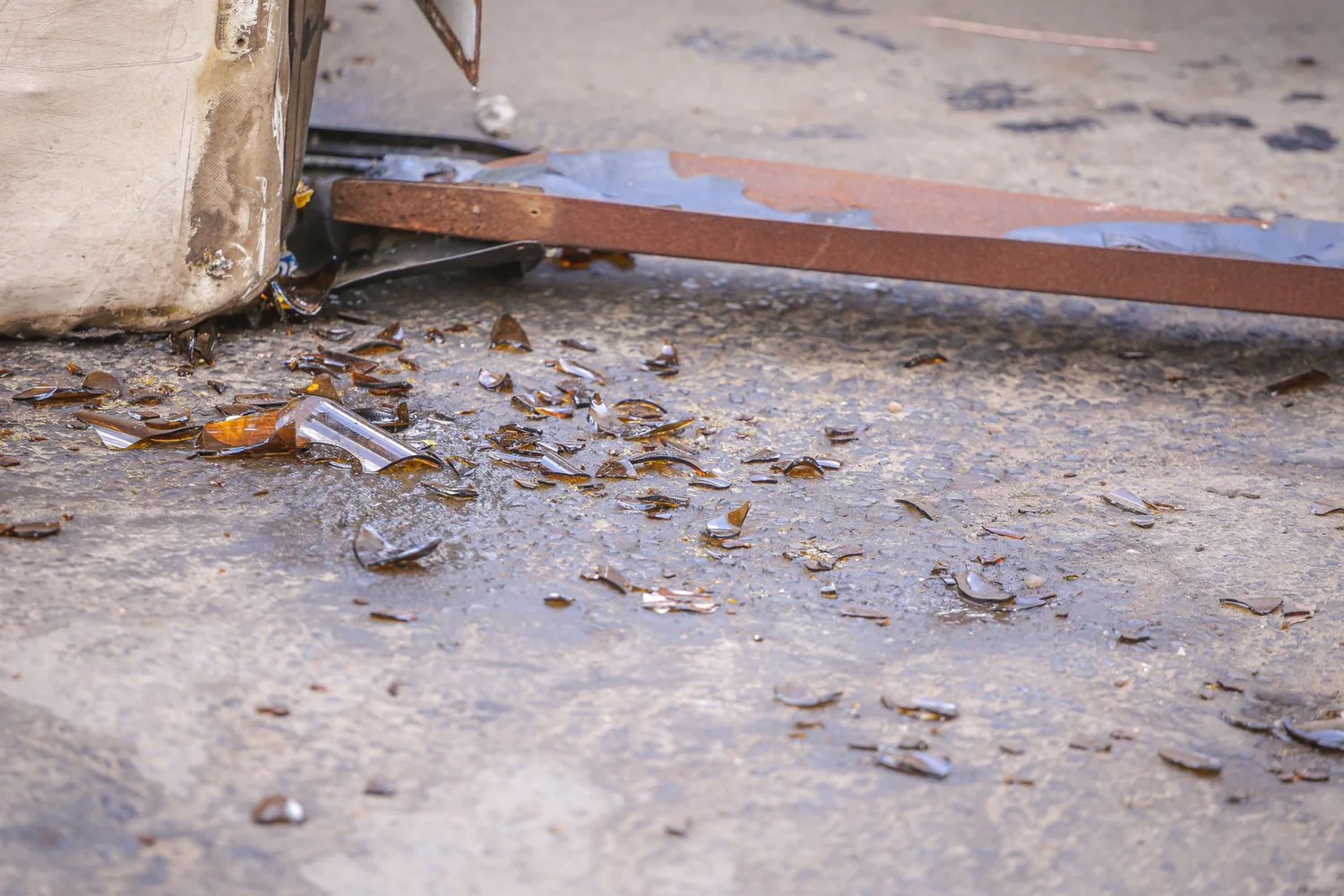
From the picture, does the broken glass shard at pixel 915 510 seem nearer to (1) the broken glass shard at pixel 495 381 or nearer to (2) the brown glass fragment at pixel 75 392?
(1) the broken glass shard at pixel 495 381

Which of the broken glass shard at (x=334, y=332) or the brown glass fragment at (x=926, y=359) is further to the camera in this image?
the brown glass fragment at (x=926, y=359)

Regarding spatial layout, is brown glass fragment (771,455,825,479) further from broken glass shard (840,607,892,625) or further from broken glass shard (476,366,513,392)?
broken glass shard (476,366,513,392)

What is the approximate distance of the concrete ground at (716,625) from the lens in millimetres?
1315

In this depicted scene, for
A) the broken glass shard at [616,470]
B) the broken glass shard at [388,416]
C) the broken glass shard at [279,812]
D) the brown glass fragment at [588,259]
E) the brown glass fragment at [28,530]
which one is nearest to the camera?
the broken glass shard at [279,812]

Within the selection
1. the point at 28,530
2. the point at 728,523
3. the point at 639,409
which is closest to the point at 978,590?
the point at 728,523

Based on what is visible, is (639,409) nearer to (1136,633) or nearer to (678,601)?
(678,601)

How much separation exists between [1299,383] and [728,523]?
1488 mm

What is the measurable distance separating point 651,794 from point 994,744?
0.46 metres

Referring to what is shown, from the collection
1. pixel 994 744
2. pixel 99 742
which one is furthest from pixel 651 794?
pixel 99 742

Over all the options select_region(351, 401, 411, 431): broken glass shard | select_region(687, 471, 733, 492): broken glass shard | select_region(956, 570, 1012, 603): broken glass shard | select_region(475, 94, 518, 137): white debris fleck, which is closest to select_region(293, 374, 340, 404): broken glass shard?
select_region(351, 401, 411, 431): broken glass shard

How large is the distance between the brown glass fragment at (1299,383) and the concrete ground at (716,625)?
4cm

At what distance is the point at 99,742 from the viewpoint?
4.45 feet

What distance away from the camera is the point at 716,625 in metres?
1.67

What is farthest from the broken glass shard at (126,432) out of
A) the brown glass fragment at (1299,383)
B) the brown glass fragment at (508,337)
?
the brown glass fragment at (1299,383)
